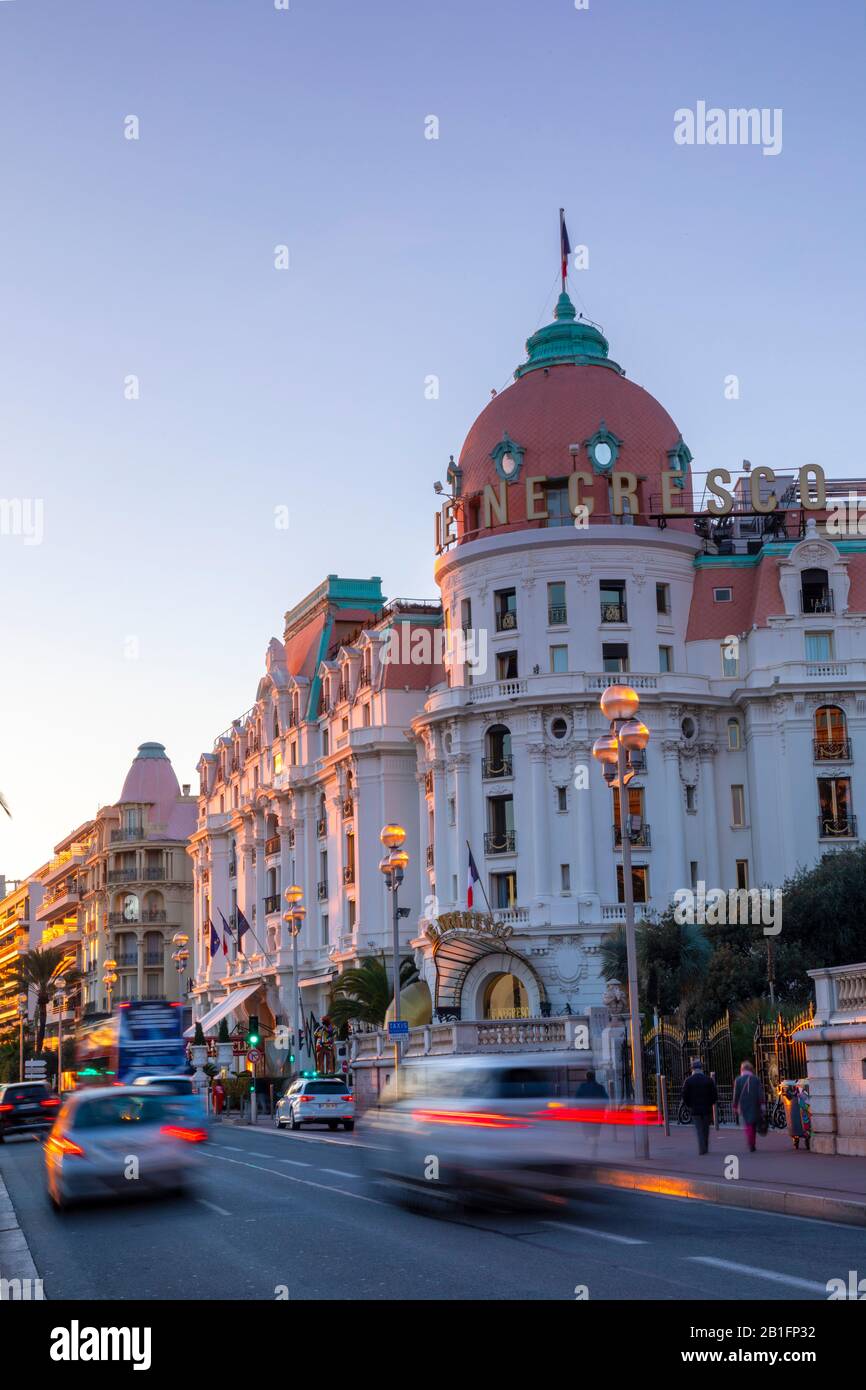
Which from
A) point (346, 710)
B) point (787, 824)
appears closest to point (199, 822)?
point (346, 710)

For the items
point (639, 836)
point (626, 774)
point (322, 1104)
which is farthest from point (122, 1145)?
point (639, 836)

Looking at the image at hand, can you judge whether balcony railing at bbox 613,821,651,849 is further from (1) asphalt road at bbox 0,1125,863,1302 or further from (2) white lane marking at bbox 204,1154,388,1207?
(1) asphalt road at bbox 0,1125,863,1302

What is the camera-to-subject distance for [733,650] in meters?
61.3

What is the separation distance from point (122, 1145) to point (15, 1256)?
4.14 metres

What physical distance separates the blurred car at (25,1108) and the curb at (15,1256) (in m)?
27.2

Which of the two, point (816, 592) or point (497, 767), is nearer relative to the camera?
point (497, 767)

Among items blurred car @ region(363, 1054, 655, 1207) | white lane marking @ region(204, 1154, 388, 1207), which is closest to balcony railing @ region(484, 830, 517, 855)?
white lane marking @ region(204, 1154, 388, 1207)

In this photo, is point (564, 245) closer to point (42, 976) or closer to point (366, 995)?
point (366, 995)

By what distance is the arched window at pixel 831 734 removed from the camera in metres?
59.1

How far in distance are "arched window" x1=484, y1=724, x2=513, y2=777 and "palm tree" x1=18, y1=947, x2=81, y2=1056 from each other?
5564cm

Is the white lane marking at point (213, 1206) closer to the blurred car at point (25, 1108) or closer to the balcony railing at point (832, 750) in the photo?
the blurred car at point (25, 1108)

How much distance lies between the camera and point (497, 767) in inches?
2372

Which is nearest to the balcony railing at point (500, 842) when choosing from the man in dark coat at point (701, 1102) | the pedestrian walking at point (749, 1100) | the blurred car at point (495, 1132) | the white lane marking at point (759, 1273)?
the pedestrian walking at point (749, 1100)
